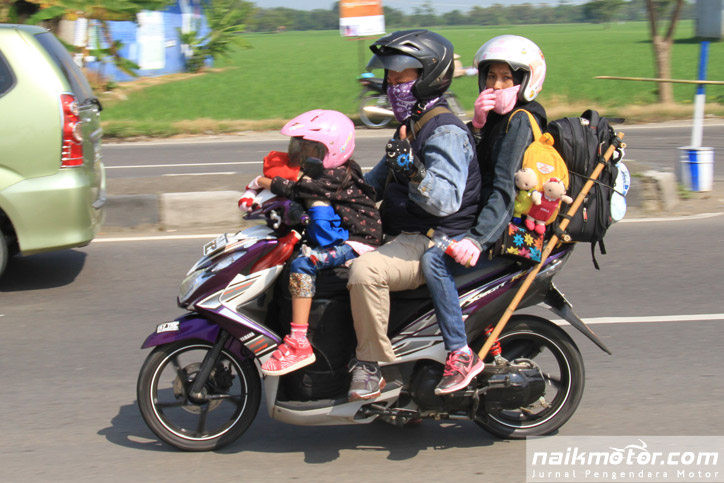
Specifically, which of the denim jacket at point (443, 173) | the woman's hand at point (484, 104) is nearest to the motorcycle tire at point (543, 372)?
the denim jacket at point (443, 173)

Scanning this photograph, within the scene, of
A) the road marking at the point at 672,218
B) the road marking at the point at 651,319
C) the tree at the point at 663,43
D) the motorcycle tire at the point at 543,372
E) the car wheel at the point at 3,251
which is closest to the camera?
the motorcycle tire at the point at 543,372

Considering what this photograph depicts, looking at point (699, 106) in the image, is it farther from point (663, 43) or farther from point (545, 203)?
point (663, 43)

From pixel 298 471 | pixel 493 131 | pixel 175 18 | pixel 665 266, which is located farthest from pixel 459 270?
pixel 175 18

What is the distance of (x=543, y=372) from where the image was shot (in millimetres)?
3867

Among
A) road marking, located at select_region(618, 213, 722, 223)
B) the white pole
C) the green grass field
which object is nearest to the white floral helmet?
road marking, located at select_region(618, 213, 722, 223)

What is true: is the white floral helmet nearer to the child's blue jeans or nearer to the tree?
the child's blue jeans

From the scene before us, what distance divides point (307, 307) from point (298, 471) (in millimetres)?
708

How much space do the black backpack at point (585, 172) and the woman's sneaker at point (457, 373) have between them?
2.32 feet

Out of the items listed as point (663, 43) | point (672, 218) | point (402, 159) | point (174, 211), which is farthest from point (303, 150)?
point (663, 43)

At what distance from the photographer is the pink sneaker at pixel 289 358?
3512mm

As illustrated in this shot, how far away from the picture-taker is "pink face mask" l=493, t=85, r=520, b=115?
365cm

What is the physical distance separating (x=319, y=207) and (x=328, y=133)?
12.1 inches

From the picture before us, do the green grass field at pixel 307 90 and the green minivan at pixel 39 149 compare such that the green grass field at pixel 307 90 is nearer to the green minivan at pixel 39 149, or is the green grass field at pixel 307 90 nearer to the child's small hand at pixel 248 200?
the green minivan at pixel 39 149

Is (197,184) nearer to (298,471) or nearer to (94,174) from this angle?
(94,174)
